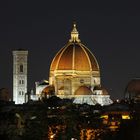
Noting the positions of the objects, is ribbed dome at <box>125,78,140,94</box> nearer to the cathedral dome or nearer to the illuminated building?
the illuminated building

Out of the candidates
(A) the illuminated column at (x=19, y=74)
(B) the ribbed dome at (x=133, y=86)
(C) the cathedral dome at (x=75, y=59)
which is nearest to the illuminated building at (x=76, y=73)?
(C) the cathedral dome at (x=75, y=59)

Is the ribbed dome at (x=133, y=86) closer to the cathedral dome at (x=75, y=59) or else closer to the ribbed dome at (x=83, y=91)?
the cathedral dome at (x=75, y=59)

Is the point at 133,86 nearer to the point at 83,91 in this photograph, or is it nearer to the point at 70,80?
the point at 70,80

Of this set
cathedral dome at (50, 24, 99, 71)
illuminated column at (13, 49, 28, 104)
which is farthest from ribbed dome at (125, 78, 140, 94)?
illuminated column at (13, 49, 28, 104)

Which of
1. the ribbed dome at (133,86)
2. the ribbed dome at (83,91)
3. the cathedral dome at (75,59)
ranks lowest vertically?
the ribbed dome at (83,91)

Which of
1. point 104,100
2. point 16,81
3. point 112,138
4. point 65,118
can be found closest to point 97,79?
point 104,100

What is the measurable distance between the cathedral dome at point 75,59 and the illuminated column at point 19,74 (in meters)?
9.72

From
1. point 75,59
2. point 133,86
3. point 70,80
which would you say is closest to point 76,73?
point 70,80

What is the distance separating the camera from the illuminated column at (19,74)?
149 m

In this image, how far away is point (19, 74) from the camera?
150875 mm

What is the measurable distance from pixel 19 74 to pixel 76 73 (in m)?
13.8

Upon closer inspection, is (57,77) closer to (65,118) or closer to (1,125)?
(65,118)

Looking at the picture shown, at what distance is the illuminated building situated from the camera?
13738 cm

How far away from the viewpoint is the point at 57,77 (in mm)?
138500
